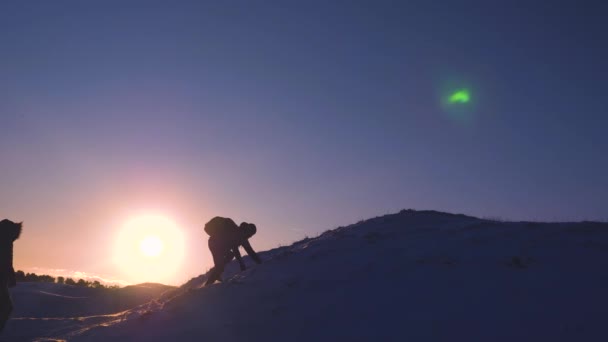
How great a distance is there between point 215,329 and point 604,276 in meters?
6.15

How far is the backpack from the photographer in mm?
11734

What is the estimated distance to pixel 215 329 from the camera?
7484 millimetres

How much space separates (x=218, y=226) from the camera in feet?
38.6

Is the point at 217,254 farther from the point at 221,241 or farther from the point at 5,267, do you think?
the point at 5,267

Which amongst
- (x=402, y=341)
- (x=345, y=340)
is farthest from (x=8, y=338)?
(x=402, y=341)

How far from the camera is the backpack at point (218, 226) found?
38.5ft

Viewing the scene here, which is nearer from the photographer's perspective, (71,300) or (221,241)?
(221,241)

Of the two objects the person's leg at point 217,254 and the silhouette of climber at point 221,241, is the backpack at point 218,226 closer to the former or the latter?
the silhouette of climber at point 221,241

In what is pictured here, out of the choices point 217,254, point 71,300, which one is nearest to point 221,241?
point 217,254

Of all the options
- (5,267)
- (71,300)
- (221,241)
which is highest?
(221,241)

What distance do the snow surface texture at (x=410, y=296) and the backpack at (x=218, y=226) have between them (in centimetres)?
139

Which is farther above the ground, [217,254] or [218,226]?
[218,226]

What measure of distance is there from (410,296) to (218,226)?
5668 millimetres

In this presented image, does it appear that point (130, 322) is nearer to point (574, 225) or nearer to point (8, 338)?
point (8, 338)
